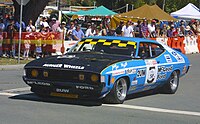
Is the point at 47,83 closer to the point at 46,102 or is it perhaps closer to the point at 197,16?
the point at 46,102

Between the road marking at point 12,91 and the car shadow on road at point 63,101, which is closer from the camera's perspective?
the car shadow on road at point 63,101

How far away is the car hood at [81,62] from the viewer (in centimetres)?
912

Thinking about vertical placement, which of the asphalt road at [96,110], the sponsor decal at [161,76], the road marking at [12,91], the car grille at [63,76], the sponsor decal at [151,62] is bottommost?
the asphalt road at [96,110]

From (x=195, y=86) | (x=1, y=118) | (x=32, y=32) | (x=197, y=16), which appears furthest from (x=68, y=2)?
(x=1, y=118)

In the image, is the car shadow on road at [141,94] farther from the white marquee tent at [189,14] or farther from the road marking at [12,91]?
the white marquee tent at [189,14]

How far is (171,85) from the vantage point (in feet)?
39.1

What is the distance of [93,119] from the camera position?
8109 mm

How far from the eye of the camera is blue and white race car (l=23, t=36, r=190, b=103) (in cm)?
912

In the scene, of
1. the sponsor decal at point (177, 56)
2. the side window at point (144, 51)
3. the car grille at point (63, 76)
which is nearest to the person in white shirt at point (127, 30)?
the sponsor decal at point (177, 56)

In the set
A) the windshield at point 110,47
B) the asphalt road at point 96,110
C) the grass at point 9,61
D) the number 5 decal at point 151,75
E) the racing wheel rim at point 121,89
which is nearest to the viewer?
the asphalt road at point 96,110

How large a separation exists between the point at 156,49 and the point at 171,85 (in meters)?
1.09

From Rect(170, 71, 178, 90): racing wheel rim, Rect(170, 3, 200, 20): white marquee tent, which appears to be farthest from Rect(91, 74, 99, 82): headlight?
Rect(170, 3, 200, 20): white marquee tent

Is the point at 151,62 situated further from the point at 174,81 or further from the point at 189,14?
the point at 189,14

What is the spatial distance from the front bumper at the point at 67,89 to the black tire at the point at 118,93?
373 mm
